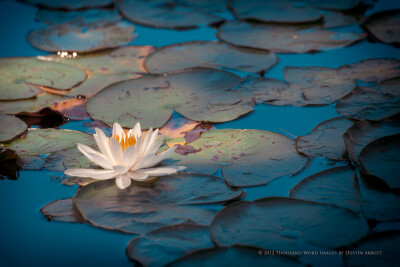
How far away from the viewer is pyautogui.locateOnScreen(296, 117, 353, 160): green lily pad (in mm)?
2217

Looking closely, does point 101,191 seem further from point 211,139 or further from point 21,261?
point 211,139

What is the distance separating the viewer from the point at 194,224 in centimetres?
177

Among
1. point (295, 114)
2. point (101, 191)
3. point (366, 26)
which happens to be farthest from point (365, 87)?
point (101, 191)

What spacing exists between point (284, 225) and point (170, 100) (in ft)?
4.13

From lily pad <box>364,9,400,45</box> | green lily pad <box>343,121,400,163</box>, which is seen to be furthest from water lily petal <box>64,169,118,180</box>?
lily pad <box>364,9,400,45</box>

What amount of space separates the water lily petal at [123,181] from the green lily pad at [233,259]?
50cm

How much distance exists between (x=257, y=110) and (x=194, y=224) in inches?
44.1

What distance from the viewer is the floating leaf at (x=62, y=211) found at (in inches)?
73.5

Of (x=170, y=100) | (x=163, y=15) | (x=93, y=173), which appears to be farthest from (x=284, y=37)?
(x=93, y=173)

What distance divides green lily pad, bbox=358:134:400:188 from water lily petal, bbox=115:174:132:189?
1.09m

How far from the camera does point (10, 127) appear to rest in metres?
2.45

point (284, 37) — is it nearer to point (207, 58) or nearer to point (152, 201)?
point (207, 58)

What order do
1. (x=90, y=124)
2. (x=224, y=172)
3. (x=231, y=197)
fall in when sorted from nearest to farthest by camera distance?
1. (x=231, y=197)
2. (x=224, y=172)
3. (x=90, y=124)

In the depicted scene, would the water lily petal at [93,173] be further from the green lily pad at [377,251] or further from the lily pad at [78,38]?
the lily pad at [78,38]
